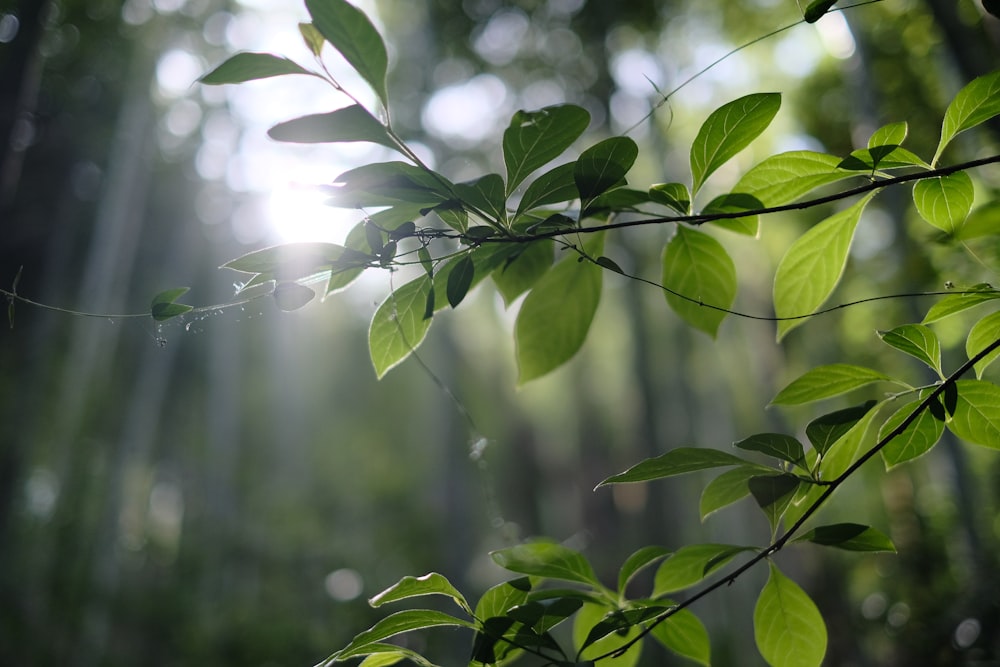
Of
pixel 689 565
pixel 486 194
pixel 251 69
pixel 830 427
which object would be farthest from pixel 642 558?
pixel 251 69

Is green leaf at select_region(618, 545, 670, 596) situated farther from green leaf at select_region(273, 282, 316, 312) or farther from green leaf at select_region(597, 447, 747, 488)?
green leaf at select_region(273, 282, 316, 312)

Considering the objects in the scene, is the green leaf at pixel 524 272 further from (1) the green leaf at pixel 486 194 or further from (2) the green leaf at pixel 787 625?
(2) the green leaf at pixel 787 625

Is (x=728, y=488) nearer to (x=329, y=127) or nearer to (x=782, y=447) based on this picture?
(x=782, y=447)

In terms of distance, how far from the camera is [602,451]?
11.8 metres

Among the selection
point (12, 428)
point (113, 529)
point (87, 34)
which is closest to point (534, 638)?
point (87, 34)

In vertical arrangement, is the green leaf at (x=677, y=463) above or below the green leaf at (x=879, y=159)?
below

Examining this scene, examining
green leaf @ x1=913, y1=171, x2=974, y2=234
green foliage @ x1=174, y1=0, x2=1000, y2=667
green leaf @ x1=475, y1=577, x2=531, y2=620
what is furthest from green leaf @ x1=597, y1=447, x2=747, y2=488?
green leaf @ x1=913, y1=171, x2=974, y2=234

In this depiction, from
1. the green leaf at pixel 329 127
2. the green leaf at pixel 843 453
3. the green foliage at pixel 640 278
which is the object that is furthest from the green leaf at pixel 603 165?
the green leaf at pixel 843 453

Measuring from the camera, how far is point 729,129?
0.37m

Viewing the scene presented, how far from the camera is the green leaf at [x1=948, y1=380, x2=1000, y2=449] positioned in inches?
14.6

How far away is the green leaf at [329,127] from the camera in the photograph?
1.05 ft

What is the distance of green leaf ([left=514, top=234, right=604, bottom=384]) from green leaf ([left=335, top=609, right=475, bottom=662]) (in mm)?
183

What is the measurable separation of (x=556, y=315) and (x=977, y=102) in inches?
10.7

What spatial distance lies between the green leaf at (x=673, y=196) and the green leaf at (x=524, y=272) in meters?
0.09
